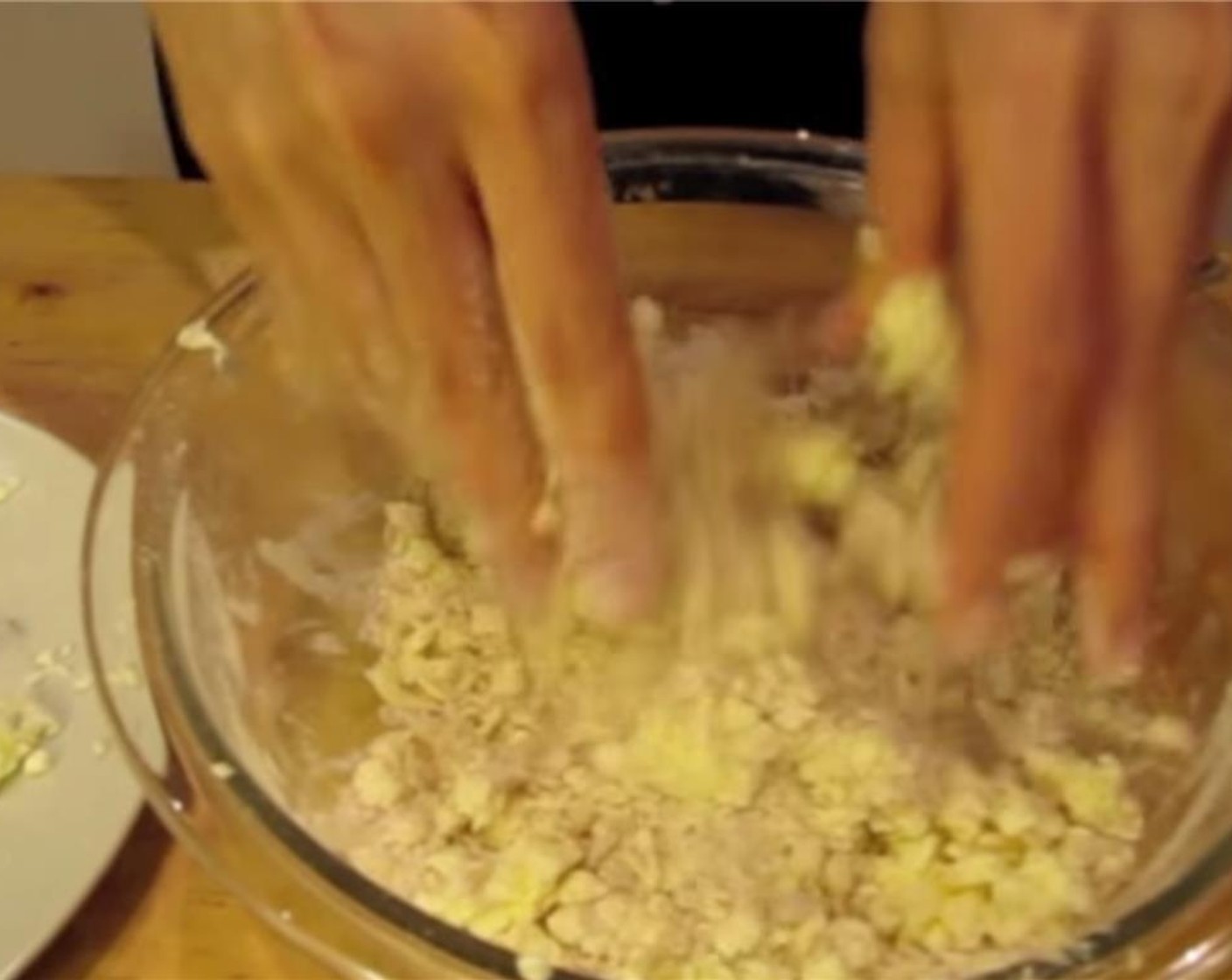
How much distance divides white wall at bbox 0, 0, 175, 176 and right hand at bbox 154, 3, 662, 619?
3.16ft

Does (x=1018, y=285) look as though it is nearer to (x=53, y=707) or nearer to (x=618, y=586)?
(x=618, y=586)

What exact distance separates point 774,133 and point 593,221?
38 cm

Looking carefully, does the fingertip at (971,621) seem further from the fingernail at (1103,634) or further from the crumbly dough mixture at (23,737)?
the crumbly dough mixture at (23,737)

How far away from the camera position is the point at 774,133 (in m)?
0.99

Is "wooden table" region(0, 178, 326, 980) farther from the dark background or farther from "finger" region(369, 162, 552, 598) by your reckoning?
"finger" region(369, 162, 552, 598)

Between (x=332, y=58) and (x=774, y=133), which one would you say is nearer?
(x=332, y=58)

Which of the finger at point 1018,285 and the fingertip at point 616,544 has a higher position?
the finger at point 1018,285

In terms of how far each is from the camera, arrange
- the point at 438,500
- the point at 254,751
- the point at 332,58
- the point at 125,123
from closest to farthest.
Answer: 1. the point at 332,58
2. the point at 254,751
3. the point at 438,500
4. the point at 125,123

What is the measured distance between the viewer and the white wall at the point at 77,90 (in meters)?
1.61

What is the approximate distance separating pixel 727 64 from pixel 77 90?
71 cm

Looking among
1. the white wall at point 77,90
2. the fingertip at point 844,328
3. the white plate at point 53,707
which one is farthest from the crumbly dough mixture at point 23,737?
the white wall at point 77,90

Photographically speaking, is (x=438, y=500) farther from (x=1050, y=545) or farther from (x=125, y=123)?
(x=125, y=123)

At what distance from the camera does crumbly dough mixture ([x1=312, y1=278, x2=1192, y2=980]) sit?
786 mm

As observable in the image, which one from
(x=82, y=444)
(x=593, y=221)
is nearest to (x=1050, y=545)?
(x=593, y=221)
